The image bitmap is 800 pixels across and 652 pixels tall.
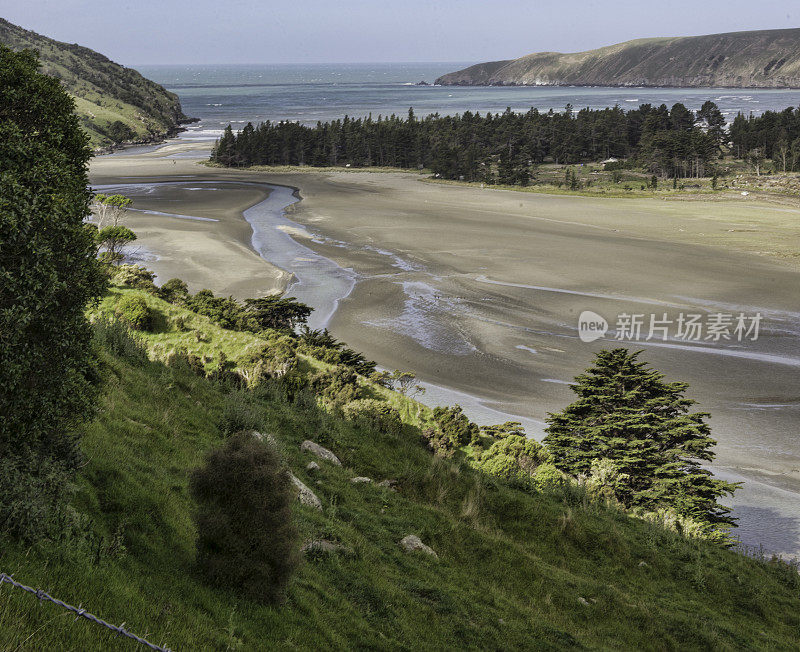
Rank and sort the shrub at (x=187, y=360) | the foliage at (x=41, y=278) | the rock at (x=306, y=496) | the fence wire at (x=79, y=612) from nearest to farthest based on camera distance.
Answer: the fence wire at (x=79, y=612) < the foliage at (x=41, y=278) < the rock at (x=306, y=496) < the shrub at (x=187, y=360)

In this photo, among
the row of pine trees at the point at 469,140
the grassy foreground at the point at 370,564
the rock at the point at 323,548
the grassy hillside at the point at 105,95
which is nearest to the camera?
the grassy foreground at the point at 370,564

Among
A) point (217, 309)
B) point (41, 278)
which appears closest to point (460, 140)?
point (217, 309)

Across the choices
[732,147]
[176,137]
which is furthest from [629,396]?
[176,137]

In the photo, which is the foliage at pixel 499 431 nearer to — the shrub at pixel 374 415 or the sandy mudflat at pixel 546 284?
the shrub at pixel 374 415

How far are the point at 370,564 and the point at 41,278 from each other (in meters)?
5.86

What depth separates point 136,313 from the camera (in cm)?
2103

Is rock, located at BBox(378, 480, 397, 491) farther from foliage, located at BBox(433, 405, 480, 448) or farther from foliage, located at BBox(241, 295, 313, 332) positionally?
foliage, located at BBox(241, 295, 313, 332)

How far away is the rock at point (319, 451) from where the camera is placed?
13.9m

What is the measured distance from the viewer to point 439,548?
11.1 meters

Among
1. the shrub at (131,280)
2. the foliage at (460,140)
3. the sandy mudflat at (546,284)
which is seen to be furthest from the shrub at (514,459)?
the foliage at (460,140)

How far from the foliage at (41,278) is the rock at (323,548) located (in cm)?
334

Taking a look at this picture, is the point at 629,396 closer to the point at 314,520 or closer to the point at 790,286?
the point at 314,520

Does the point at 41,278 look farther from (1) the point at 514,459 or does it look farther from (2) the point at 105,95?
(2) the point at 105,95

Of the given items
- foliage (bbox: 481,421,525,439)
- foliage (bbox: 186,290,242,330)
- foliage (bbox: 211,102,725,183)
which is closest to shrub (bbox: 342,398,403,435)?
foliage (bbox: 481,421,525,439)
